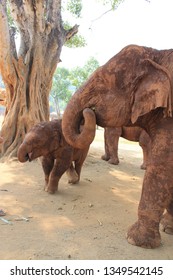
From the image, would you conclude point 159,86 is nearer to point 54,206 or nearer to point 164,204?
point 164,204

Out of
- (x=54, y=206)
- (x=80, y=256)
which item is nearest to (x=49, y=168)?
(x=54, y=206)

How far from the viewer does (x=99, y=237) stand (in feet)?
11.6

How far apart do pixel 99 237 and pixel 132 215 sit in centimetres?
103

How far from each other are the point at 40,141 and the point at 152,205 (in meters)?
2.28

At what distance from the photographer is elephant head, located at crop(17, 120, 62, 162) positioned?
15.8 feet

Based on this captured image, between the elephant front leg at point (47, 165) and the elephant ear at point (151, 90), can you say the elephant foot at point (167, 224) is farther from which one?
the elephant front leg at point (47, 165)

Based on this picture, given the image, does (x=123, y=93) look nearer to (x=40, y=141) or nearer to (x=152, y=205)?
(x=152, y=205)

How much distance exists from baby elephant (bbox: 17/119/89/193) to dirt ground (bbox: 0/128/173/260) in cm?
36

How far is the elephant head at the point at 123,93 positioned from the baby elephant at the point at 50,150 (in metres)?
1.40

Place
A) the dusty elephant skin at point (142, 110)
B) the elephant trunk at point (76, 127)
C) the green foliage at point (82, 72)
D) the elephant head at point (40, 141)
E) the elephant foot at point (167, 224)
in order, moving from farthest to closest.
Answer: the green foliage at point (82, 72), the elephant head at point (40, 141), the elephant foot at point (167, 224), the elephant trunk at point (76, 127), the dusty elephant skin at point (142, 110)

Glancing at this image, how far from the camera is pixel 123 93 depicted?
3369 millimetres

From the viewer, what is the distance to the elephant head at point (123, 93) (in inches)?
124

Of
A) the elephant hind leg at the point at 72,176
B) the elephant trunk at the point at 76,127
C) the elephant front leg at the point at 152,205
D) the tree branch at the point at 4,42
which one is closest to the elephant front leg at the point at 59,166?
the elephant hind leg at the point at 72,176
